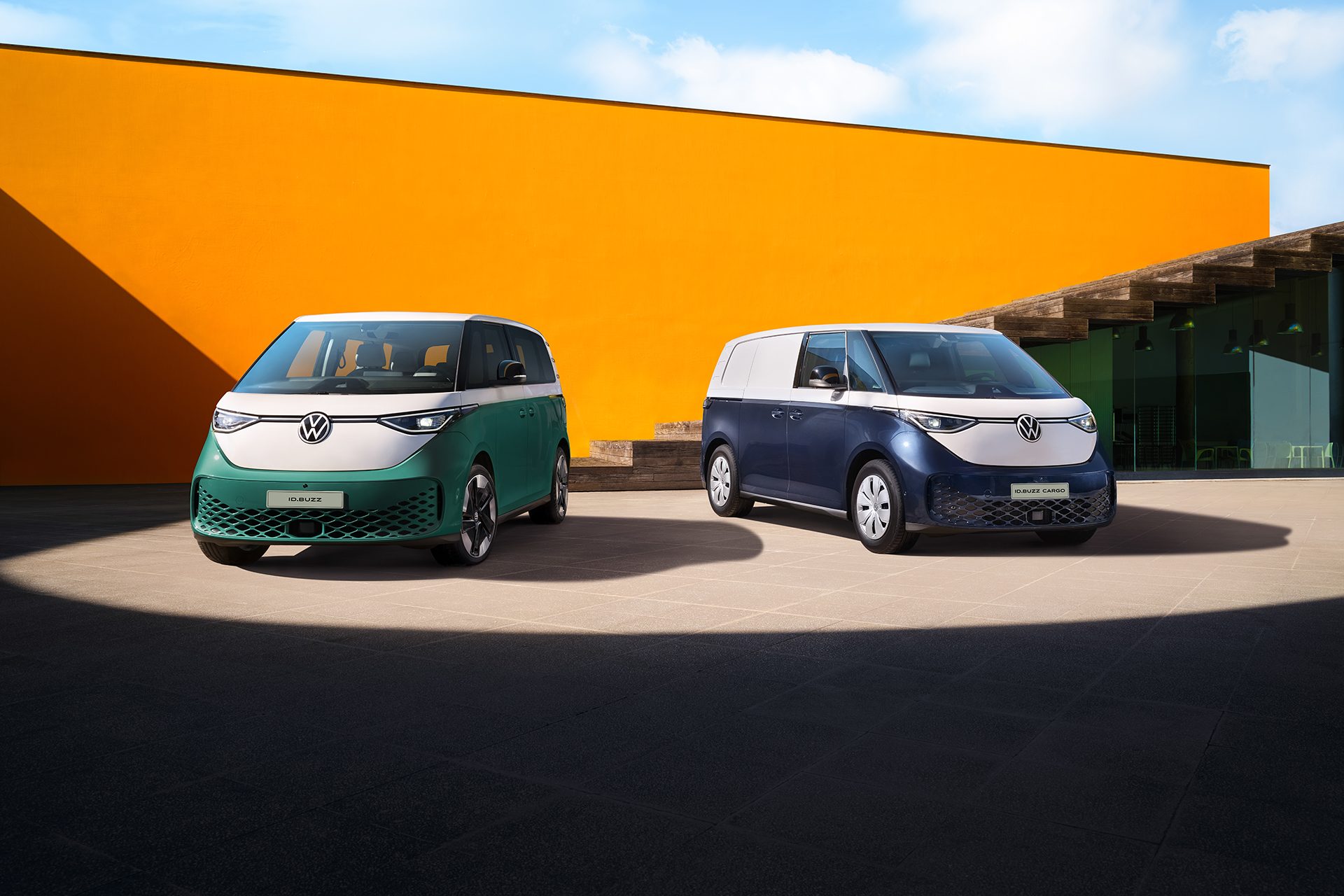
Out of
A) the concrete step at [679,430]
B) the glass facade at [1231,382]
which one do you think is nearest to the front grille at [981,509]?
the concrete step at [679,430]

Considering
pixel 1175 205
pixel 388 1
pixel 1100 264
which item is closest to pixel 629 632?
pixel 388 1

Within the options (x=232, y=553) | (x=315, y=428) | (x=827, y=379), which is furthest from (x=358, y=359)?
(x=827, y=379)

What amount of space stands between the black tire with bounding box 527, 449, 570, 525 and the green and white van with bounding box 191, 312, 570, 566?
1756mm

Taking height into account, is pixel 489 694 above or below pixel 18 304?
below

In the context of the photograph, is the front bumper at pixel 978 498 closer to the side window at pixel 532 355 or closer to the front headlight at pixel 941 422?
the front headlight at pixel 941 422

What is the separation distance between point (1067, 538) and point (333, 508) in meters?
5.43

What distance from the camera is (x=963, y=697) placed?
148 inches

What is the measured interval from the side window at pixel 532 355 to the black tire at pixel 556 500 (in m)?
0.78

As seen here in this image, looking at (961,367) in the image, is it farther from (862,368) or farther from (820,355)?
(820,355)

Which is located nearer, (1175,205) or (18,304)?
(18,304)

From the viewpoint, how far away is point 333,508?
6.26m

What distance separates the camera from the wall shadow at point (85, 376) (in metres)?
14.7

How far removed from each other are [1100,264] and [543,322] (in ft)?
34.4

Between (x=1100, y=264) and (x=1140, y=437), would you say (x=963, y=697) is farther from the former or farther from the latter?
(x=1100, y=264)
